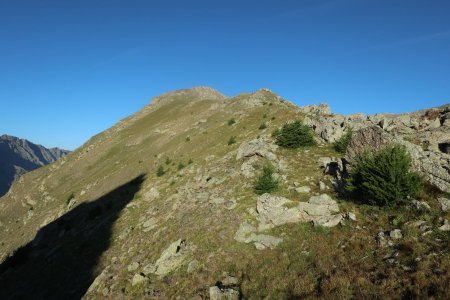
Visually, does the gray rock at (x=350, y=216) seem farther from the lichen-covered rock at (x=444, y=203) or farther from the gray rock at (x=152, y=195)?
the gray rock at (x=152, y=195)

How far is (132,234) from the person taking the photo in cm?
2391

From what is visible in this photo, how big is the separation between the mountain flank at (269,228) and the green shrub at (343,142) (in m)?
0.30

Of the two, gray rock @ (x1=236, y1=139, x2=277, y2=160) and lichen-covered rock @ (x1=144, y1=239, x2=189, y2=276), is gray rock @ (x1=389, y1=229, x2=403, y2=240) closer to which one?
lichen-covered rock @ (x1=144, y1=239, x2=189, y2=276)

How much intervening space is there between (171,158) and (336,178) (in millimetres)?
26867

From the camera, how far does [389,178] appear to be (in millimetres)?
15773

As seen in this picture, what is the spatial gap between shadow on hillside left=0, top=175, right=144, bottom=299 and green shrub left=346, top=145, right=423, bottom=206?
18.0m

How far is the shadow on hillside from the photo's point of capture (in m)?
22.2

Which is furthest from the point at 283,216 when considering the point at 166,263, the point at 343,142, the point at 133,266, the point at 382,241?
the point at 343,142

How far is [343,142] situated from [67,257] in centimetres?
2501

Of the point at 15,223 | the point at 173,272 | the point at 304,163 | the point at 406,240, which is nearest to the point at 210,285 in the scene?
the point at 173,272

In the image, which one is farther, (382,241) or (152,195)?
(152,195)

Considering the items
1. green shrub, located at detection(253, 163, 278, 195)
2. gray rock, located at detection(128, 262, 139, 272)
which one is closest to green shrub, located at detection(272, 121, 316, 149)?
green shrub, located at detection(253, 163, 278, 195)

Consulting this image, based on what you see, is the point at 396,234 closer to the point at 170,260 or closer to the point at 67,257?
the point at 170,260

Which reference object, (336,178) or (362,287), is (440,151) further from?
(362,287)
